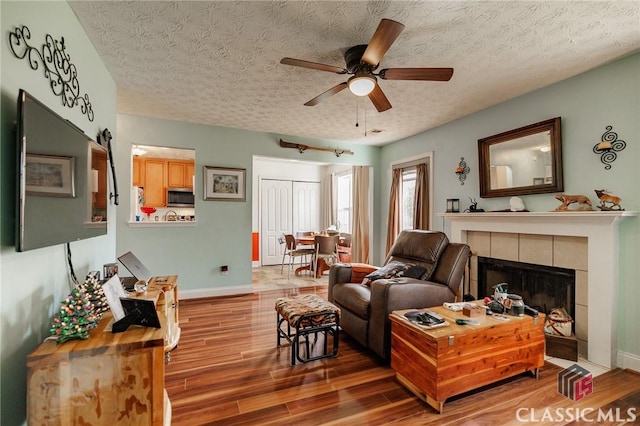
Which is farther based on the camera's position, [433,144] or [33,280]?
[433,144]

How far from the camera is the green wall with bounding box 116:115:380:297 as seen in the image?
3764 millimetres

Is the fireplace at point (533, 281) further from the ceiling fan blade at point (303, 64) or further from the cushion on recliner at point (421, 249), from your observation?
the ceiling fan blade at point (303, 64)

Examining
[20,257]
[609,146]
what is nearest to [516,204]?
[609,146]

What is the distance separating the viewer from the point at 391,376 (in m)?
2.15

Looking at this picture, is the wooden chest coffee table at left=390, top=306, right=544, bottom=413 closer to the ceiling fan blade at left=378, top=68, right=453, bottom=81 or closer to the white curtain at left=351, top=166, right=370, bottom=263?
the ceiling fan blade at left=378, top=68, right=453, bottom=81

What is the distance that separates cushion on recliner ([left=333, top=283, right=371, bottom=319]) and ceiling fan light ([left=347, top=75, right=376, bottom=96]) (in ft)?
5.71

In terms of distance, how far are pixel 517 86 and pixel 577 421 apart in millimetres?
2797

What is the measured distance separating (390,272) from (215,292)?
271 centimetres

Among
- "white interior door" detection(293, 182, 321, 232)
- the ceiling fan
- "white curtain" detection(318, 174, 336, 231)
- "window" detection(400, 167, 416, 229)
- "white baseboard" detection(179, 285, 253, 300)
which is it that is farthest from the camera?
"white interior door" detection(293, 182, 321, 232)

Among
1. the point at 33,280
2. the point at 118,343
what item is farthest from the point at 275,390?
the point at 33,280

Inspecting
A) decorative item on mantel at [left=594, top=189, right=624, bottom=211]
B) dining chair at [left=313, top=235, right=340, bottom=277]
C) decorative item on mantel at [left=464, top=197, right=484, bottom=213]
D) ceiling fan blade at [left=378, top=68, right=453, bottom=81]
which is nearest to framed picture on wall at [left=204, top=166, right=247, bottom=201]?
dining chair at [left=313, top=235, right=340, bottom=277]

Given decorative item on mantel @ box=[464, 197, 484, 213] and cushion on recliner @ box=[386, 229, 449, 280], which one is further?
decorative item on mantel @ box=[464, 197, 484, 213]

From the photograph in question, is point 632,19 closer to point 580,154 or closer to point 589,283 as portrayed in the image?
point 580,154

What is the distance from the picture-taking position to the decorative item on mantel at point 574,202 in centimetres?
247
